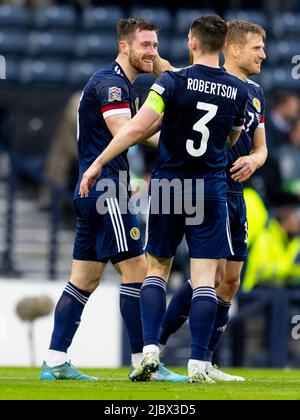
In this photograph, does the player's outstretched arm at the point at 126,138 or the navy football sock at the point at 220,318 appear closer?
the player's outstretched arm at the point at 126,138

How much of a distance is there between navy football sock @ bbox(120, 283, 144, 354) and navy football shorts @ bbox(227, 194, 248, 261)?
772mm

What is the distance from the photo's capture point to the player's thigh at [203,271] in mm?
7875

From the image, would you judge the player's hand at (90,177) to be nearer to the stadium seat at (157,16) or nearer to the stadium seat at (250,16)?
the stadium seat at (157,16)

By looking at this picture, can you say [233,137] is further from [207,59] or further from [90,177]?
[90,177]

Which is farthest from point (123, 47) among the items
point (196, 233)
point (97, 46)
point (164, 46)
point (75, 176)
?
point (164, 46)

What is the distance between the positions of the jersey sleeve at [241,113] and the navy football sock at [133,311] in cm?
116

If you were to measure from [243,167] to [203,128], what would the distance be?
0.65 metres

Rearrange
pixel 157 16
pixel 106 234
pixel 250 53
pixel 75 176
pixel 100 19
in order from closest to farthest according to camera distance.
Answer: pixel 106 234 < pixel 250 53 < pixel 75 176 < pixel 100 19 < pixel 157 16

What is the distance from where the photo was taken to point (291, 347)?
14.2m

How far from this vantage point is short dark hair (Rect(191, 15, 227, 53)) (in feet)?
25.6

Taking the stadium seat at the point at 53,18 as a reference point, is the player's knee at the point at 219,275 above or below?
below

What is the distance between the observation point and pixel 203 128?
7.84 m

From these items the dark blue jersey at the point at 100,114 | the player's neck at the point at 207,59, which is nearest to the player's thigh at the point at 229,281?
the dark blue jersey at the point at 100,114
